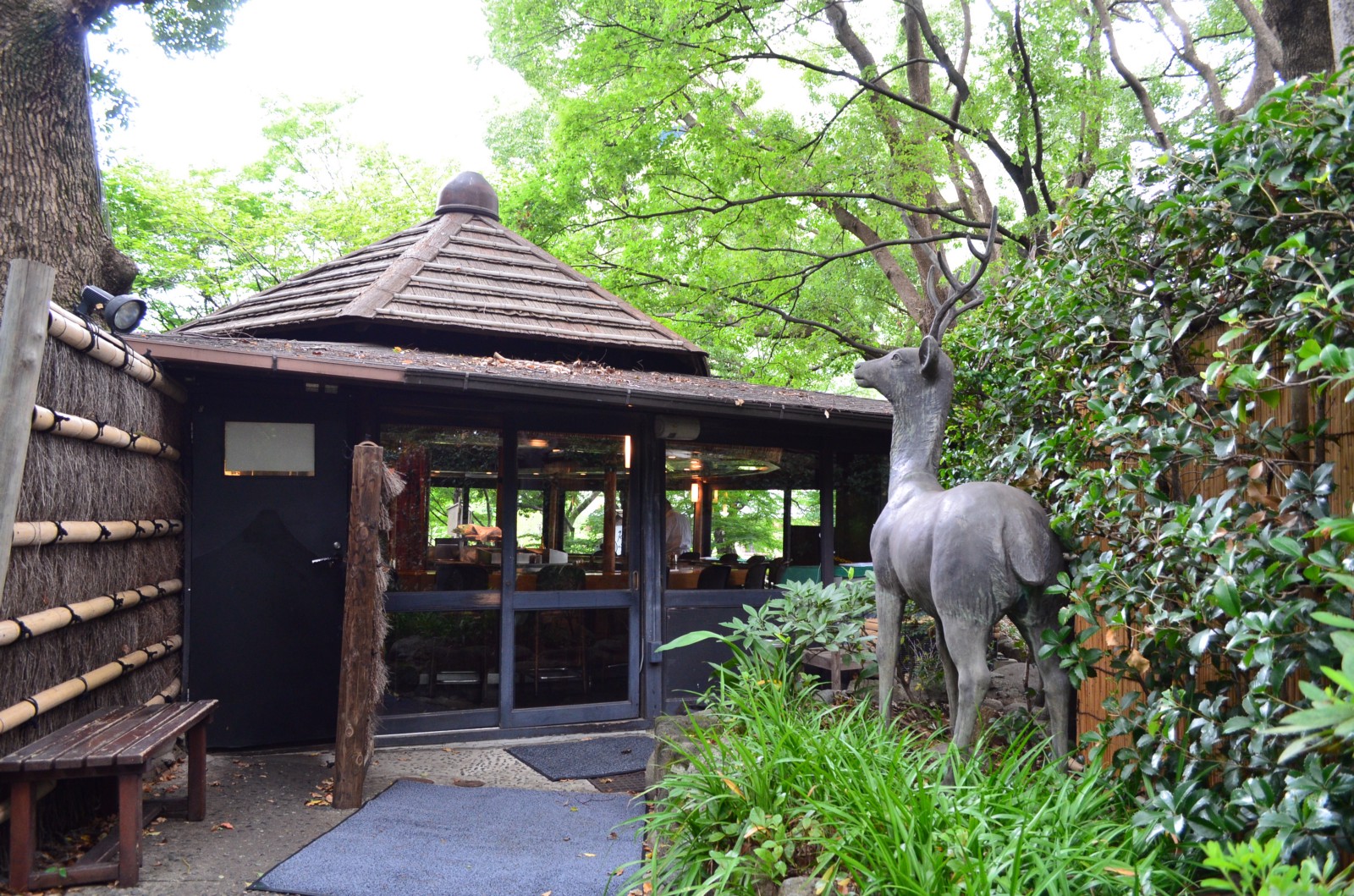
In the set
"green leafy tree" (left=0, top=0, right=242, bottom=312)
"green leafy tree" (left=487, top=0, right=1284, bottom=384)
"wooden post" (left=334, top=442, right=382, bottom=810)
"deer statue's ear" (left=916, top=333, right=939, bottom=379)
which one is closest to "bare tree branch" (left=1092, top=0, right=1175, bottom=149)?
"green leafy tree" (left=487, top=0, right=1284, bottom=384)

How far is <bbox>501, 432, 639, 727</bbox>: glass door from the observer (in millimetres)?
7512

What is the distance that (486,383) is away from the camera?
6516mm

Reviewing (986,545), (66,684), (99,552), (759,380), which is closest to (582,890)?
(986,545)

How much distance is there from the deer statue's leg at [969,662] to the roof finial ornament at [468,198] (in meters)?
8.11

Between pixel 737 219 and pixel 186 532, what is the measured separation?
333 inches

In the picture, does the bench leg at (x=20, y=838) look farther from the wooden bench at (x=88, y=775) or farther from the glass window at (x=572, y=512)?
the glass window at (x=572, y=512)

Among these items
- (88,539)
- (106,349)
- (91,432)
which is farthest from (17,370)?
(88,539)

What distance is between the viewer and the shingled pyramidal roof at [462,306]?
784 cm

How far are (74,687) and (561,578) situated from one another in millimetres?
3740

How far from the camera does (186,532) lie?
6.59 m

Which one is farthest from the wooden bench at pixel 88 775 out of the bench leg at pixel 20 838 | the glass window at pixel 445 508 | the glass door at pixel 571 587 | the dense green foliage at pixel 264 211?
the dense green foliage at pixel 264 211

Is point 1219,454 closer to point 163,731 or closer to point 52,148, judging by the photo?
point 163,731

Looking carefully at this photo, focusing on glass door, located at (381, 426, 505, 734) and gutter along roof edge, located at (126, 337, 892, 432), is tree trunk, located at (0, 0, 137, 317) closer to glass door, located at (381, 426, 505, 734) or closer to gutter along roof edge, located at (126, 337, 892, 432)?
gutter along roof edge, located at (126, 337, 892, 432)

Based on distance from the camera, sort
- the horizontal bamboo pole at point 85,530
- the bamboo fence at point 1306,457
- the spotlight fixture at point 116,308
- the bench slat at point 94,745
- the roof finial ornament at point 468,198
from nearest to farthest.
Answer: the bamboo fence at point 1306,457
the bench slat at point 94,745
the horizontal bamboo pole at point 85,530
the spotlight fixture at point 116,308
the roof finial ornament at point 468,198
